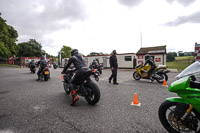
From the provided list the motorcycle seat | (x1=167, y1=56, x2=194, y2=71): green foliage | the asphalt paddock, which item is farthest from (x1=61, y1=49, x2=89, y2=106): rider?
(x1=167, y1=56, x2=194, y2=71): green foliage

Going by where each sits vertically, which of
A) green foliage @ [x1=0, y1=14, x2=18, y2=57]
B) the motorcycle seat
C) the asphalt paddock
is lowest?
the asphalt paddock

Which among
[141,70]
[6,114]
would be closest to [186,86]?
[6,114]

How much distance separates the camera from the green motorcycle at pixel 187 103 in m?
1.68

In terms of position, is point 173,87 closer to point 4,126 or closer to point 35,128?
point 35,128

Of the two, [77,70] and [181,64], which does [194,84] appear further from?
[181,64]

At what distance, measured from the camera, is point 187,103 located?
5.78ft

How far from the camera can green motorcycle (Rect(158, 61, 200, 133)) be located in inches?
66.1

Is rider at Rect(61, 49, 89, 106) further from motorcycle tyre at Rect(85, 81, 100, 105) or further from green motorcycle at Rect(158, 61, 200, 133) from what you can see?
green motorcycle at Rect(158, 61, 200, 133)

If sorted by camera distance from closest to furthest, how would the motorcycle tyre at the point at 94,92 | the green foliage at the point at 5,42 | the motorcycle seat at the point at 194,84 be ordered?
the motorcycle seat at the point at 194,84
the motorcycle tyre at the point at 94,92
the green foliage at the point at 5,42

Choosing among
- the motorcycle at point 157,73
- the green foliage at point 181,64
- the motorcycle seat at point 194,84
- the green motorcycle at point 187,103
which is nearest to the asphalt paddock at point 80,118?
the green motorcycle at point 187,103

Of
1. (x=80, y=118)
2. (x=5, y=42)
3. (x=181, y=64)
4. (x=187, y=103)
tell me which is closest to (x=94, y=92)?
(x=80, y=118)

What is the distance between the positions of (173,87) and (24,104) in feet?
13.7

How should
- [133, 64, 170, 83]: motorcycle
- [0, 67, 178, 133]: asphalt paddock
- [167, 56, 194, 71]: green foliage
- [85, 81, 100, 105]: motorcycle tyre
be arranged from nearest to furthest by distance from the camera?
[0, 67, 178, 133]: asphalt paddock
[85, 81, 100, 105]: motorcycle tyre
[133, 64, 170, 83]: motorcycle
[167, 56, 194, 71]: green foliage

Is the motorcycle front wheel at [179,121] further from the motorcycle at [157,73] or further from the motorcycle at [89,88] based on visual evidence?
the motorcycle at [157,73]
